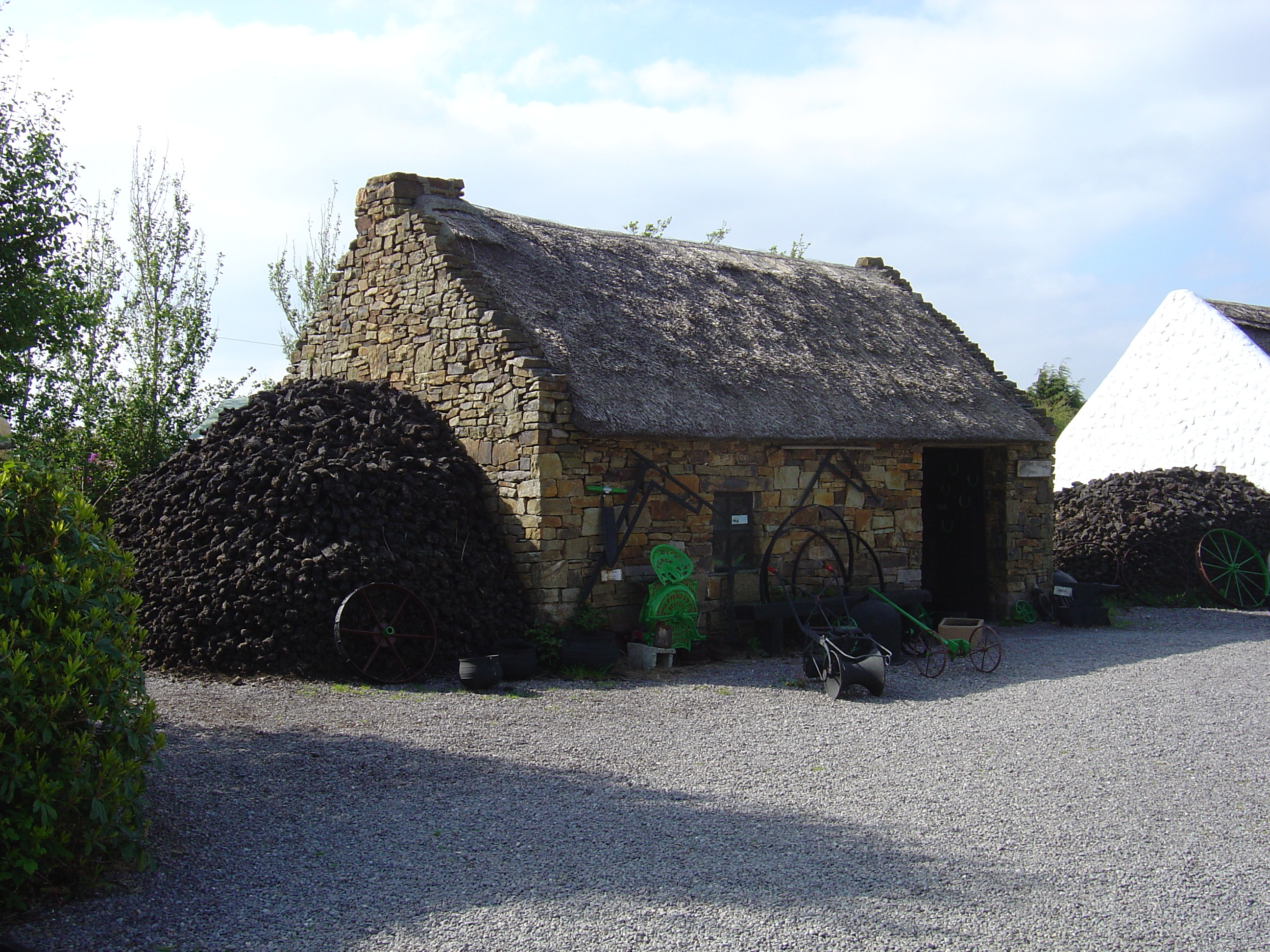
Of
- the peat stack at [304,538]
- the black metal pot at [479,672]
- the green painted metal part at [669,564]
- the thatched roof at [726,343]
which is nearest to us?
the black metal pot at [479,672]

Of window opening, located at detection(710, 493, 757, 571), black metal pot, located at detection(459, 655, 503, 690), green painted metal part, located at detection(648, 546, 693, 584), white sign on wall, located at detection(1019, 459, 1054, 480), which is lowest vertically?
black metal pot, located at detection(459, 655, 503, 690)

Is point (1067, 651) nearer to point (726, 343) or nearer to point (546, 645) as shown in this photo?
point (726, 343)

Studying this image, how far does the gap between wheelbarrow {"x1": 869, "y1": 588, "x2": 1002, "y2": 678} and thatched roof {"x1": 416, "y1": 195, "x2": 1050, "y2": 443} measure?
2.22m

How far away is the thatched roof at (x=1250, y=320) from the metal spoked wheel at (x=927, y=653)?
425 inches

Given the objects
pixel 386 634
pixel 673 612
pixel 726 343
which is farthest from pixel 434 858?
pixel 726 343

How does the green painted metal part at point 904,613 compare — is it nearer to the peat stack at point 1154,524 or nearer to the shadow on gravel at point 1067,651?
the shadow on gravel at point 1067,651

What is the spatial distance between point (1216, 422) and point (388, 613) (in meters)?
15.4

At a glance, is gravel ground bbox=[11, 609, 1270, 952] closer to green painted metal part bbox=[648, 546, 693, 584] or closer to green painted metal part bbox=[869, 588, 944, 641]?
green painted metal part bbox=[869, 588, 944, 641]

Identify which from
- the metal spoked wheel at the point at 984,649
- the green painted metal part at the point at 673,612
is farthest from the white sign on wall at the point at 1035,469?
the green painted metal part at the point at 673,612

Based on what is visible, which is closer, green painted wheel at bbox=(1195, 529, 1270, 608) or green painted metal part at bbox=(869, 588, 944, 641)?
green painted metal part at bbox=(869, 588, 944, 641)

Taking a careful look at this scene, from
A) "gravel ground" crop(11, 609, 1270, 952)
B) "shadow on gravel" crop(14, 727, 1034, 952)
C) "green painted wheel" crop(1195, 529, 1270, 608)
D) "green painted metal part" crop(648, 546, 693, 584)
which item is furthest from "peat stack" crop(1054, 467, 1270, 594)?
"shadow on gravel" crop(14, 727, 1034, 952)

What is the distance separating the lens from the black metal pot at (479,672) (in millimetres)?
8344

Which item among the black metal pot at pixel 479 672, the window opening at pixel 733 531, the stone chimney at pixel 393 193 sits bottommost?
the black metal pot at pixel 479 672

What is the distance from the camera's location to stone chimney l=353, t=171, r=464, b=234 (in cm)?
1110
